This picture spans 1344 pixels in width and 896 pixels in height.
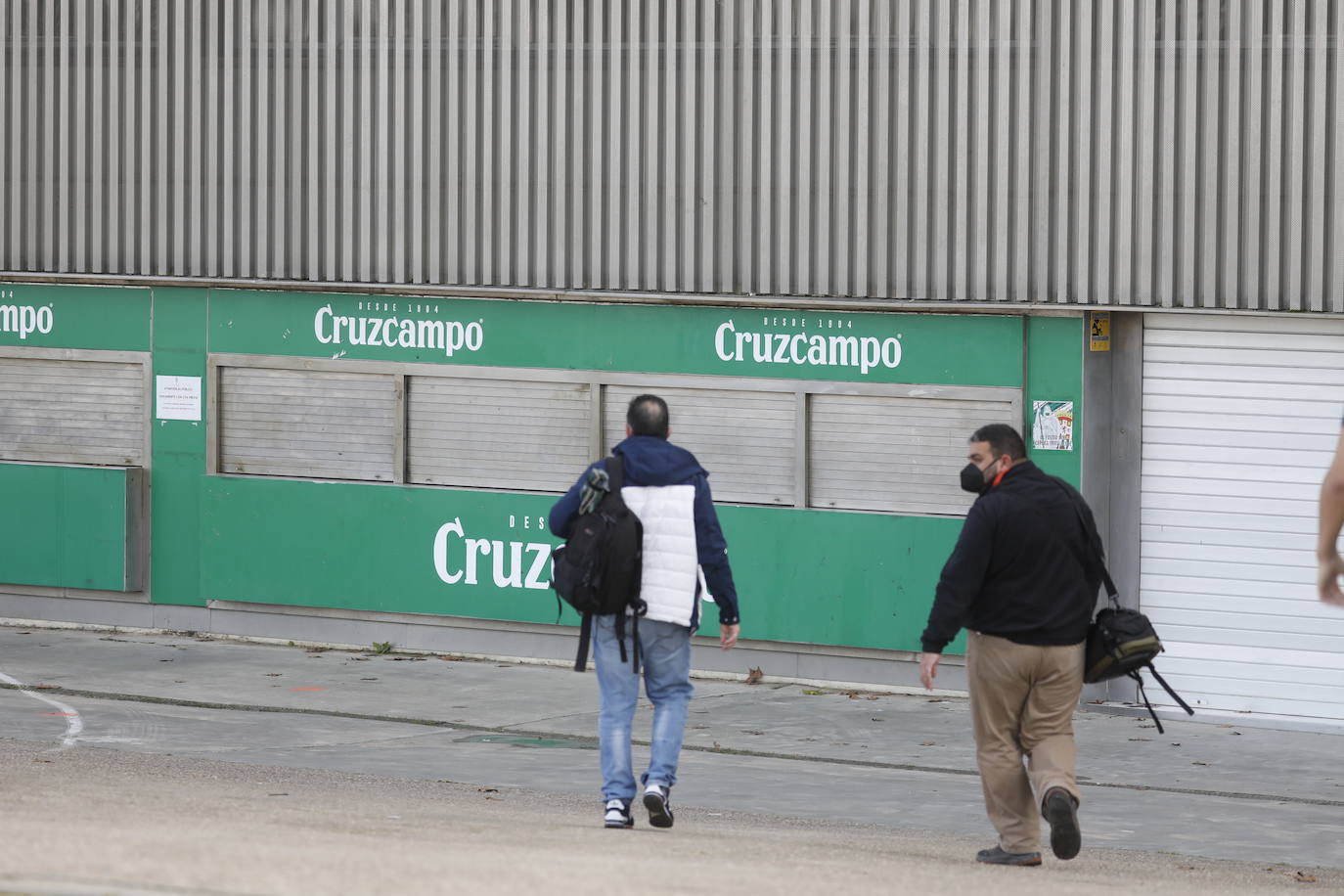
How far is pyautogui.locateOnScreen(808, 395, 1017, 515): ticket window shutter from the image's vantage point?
14.2 metres

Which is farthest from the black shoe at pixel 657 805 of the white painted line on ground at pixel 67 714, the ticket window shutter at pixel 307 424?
the ticket window shutter at pixel 307 424

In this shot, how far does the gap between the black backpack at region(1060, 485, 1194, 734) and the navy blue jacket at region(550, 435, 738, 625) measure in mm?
1467

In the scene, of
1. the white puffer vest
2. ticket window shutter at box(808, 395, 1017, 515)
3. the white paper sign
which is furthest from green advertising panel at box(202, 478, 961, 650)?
the white puffer vest

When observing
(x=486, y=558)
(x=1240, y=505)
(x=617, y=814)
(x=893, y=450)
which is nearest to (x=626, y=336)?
(x=486, y=558)

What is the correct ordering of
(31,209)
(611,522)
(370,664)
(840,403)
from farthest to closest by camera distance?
(31,209), (370,664), (840,403), (611,522)

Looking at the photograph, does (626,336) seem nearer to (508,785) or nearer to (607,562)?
(508,785)

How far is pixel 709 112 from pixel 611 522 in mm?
6367

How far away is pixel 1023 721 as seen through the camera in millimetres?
8891

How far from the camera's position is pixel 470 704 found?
1394 centimetres

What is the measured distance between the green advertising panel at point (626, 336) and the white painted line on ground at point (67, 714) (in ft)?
10.8

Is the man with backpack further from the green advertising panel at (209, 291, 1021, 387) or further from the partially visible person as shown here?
the green advertising panel at (209, 291, 1021, 387)

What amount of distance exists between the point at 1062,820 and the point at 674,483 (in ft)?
6.89

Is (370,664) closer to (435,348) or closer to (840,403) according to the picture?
(435,348)

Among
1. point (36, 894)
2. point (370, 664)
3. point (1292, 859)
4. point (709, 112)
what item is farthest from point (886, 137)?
point (36, 894)
